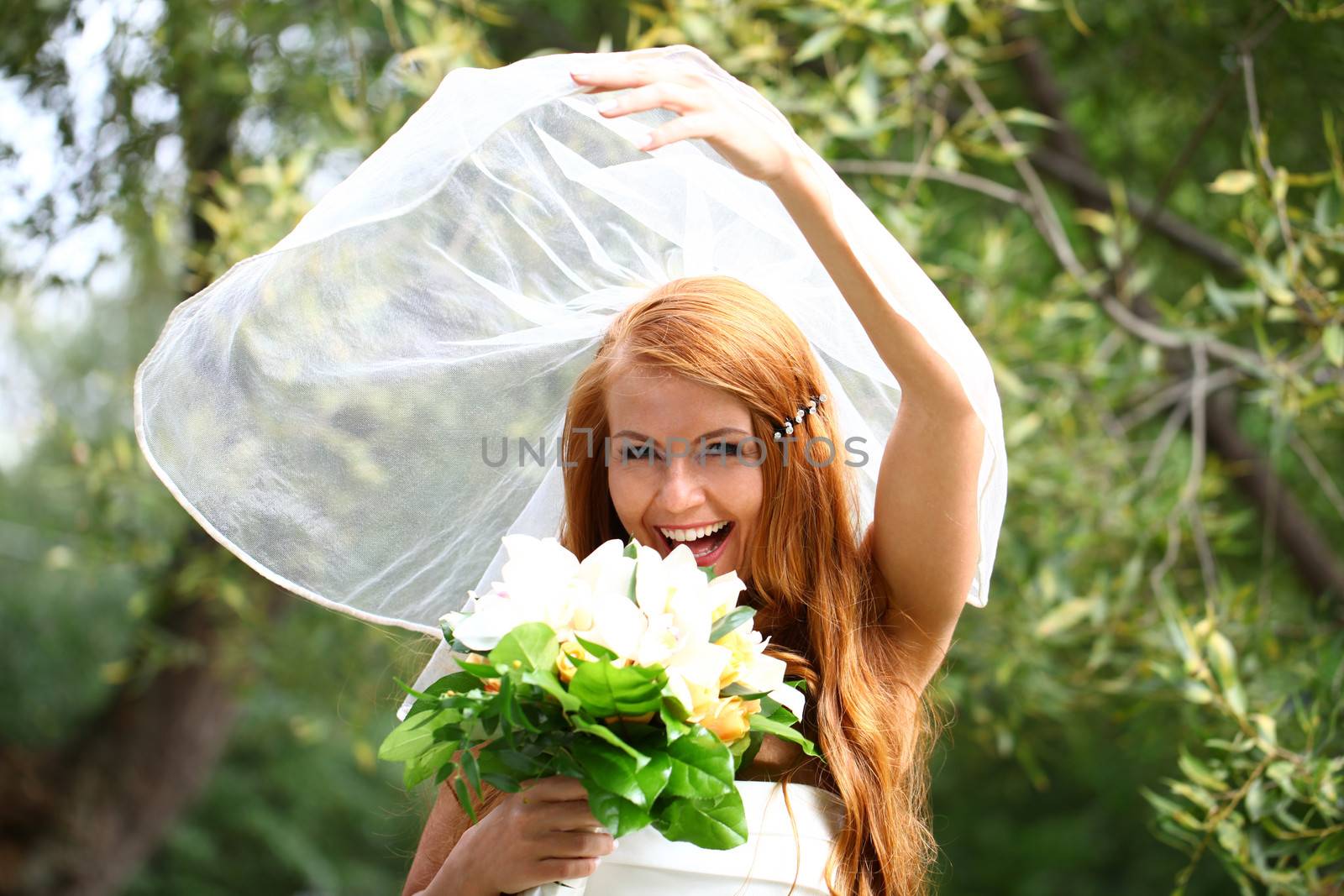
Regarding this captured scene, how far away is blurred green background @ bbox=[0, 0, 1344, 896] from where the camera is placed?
3.41m

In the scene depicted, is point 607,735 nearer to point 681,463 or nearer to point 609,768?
point 609,768

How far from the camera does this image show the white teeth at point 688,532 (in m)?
2.21

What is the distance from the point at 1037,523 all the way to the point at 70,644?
1285cm

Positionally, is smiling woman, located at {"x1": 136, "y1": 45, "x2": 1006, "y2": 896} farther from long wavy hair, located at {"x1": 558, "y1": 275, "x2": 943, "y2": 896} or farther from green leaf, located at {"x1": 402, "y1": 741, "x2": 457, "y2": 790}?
green leaf, located at {"x1": 402, "y1": 741, "x2": 457, "y2": 790}

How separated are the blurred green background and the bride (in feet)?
1.73

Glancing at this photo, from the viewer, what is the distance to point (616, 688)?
1.66m

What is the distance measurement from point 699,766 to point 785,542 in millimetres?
639

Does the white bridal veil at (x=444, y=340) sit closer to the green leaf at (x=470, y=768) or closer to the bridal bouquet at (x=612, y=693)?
the bridal bouquet at (x=612, y=693)

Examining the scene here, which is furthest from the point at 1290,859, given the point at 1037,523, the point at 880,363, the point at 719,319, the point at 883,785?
the point at 719,319

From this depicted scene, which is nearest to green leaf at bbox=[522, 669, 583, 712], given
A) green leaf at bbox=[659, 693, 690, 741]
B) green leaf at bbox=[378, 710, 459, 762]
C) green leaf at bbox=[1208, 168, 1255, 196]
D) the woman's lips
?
green leaf at bbox=[659, 693, 690, 741]

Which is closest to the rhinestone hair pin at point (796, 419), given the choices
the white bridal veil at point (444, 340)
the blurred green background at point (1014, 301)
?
the white bridal veil at point (444, 340)

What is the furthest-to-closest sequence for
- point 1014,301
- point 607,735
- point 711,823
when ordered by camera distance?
point 1014,301 < point 711,823 < point 607,735

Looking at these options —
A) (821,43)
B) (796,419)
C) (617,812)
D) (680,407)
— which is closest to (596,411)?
(680,407)

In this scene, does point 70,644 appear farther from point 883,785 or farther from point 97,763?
point 883,785
